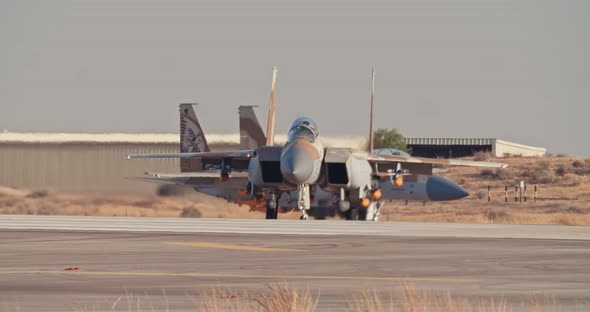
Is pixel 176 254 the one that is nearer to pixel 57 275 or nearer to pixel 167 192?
pixel 57 275

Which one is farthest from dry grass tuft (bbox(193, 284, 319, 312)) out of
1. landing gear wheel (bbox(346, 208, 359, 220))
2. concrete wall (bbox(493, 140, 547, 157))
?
concrete wall (bbox(493, 140, 547, 157))

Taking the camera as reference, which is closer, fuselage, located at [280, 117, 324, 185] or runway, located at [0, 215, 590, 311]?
runway, located at [0, 215, 590, 311]

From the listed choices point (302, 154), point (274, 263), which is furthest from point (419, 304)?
point (302, 154)

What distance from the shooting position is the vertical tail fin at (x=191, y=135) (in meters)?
45.9

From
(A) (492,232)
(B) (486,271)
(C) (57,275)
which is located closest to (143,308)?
(C) (57,275)

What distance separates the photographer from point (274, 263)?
1734 centimetres

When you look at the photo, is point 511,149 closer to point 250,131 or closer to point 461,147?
point 461,147

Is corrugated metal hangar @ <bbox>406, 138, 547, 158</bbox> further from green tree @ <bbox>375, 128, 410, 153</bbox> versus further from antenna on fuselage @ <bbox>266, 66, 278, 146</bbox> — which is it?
antenna on fuselage @ <bbox>266, 66, 278, 146</bbox>

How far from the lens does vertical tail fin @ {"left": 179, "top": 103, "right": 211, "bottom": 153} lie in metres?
45.9

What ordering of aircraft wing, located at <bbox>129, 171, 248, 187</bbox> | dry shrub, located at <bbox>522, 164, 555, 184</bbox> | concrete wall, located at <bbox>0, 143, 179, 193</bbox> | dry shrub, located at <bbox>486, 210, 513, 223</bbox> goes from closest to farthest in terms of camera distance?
dry shrub, located at <bbox>486, 210, 513, 223</bbox>
concrete wall, located at <bbox>0, 143, 179, 193</bbox>
aircraft wing, located at <bbox>129, 171, 248, 187</bbox>
dry shrub, located at <bbox>522, 164, 555, 184</bbox>

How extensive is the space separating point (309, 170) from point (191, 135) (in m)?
11.7

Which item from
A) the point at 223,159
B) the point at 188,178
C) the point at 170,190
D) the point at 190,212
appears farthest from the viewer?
the point at 190,212

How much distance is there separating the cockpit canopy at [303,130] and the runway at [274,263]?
8203 millimetres

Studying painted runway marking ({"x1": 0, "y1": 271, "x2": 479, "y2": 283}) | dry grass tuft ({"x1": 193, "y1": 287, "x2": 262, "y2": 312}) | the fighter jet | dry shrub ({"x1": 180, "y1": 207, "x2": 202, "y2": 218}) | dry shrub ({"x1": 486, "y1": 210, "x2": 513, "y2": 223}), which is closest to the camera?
dry grass tuft ({"x1": 193, "y1": 287, "x2": 262, "y2": 312})
